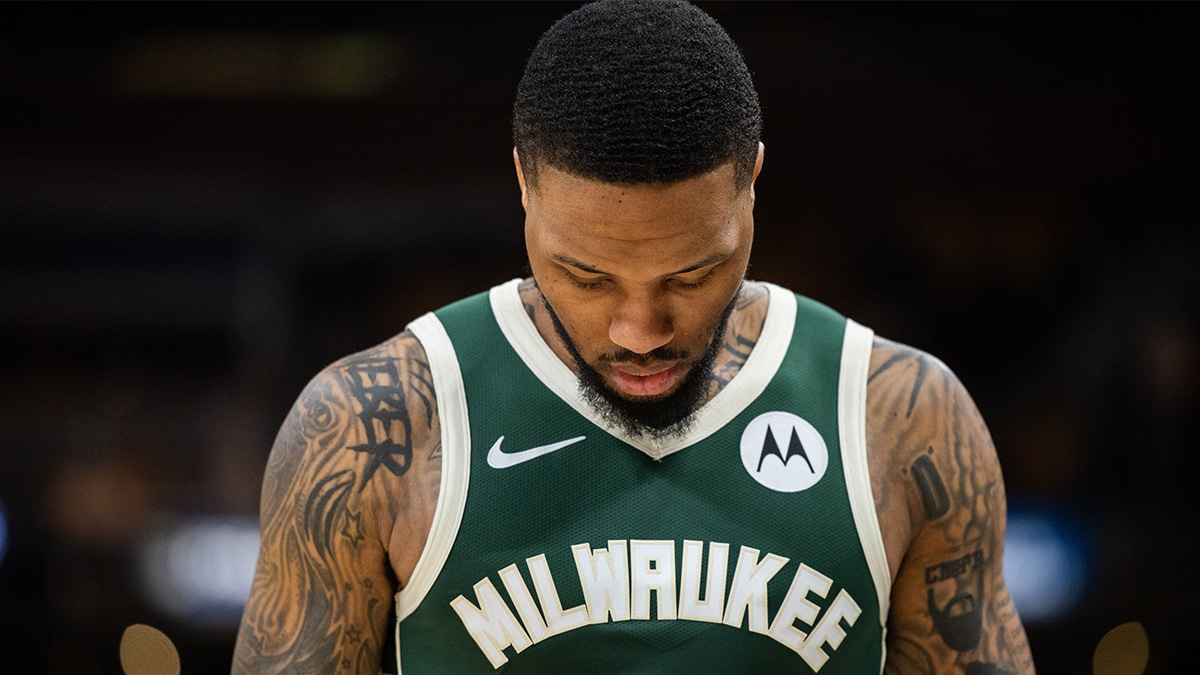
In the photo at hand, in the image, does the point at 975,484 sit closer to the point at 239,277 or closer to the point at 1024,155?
the point at 1024,155

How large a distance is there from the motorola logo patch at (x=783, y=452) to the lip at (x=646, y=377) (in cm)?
20

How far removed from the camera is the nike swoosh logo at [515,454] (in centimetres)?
152

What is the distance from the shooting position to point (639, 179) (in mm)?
1261

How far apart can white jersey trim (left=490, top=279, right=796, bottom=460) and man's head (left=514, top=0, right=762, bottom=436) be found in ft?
0.45

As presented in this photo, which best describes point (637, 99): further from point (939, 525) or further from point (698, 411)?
point (939, 525)

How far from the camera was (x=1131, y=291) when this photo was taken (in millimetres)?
3848

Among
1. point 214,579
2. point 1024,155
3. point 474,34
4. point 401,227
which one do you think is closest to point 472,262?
point 401,227

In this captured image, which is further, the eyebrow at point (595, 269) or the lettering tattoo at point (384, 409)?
the lettering tattoo at point (384, 409)

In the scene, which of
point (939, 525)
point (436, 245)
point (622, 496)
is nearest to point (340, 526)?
point (622, 496)

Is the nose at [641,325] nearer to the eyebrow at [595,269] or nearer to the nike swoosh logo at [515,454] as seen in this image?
the eyebrow at [595,269]

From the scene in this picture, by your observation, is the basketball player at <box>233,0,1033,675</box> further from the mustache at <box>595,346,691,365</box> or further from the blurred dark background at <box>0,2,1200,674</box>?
the blurred dark background at <box>0,2,1200,674</box>

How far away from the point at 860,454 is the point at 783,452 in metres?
0.10

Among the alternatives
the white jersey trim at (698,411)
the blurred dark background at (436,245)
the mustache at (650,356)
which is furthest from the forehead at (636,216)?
the blurred dark background at (436,245)

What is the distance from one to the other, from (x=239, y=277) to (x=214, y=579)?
980 millimetres
